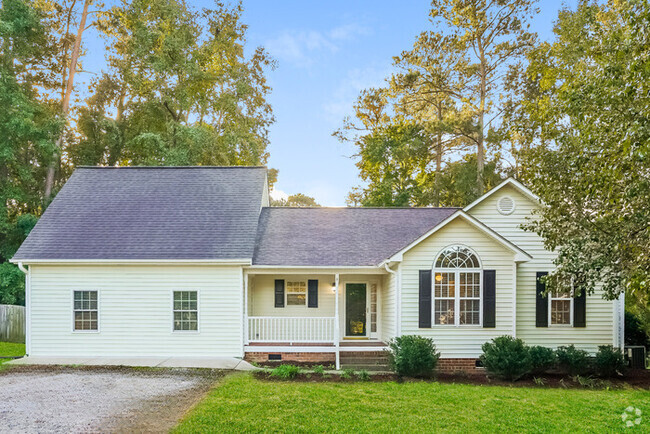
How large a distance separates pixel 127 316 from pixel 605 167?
11.7m

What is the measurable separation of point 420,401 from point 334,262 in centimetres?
504

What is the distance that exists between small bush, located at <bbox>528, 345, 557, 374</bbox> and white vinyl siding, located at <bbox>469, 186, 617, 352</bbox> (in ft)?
2.30

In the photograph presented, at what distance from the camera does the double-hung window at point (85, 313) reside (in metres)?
12.4

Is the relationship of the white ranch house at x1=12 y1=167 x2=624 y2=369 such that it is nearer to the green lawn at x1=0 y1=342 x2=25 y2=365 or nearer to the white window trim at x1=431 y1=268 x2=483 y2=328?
the white window trim at x1=431 y1=268 x2=483 y2=328

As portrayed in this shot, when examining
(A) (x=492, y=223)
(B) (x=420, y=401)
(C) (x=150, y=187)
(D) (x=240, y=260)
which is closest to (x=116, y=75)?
(C) (x=150, y=187)

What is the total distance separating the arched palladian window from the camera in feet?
37.7

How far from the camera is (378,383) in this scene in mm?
10031

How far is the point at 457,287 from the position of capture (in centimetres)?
1149

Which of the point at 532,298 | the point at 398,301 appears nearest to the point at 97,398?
the point at 398,301

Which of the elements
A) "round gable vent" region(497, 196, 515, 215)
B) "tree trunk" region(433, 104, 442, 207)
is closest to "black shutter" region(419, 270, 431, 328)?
"round gable vent" region(497, 196, 515, 215)

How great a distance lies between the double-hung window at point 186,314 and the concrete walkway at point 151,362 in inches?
33.2

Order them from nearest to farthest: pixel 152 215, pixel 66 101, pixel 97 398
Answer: pixel 97 398, pixel 152 215, pixel 66 101

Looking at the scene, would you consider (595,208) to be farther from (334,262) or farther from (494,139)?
(494,139)

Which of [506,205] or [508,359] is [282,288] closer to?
[508,359]
